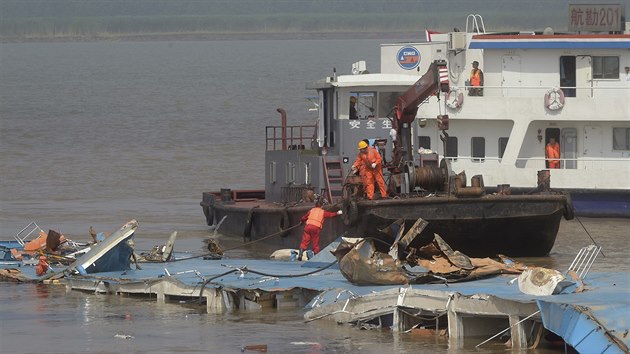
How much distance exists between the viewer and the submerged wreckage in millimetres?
15180

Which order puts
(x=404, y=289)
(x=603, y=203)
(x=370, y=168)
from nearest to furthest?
(x=404, y=289)
(x=370, y=168)
(x=603, y=203)

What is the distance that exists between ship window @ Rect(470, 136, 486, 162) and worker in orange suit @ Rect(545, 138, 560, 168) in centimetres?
128

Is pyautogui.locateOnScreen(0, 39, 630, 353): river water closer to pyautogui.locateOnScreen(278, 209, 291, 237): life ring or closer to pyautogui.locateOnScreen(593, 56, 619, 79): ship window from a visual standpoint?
pyautogui.locateOnScreen(278, 209, 291, 237): life ring

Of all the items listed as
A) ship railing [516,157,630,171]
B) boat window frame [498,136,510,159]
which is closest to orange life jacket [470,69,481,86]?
boat window frame [498,136,510,159]

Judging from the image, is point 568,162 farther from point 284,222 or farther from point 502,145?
point 284,222

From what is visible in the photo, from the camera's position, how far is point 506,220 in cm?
2334

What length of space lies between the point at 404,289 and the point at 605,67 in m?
15.6

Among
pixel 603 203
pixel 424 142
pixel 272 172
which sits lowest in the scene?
pixel 603 203

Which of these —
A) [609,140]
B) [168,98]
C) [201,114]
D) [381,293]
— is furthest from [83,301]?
[168,98]

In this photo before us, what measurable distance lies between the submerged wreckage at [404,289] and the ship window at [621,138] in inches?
373

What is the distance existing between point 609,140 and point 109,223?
33.1 feet

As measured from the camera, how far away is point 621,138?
30.8 metres

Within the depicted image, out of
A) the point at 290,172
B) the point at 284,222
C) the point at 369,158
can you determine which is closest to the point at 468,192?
the point at 369,158

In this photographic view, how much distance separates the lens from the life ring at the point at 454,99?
30672 mm
